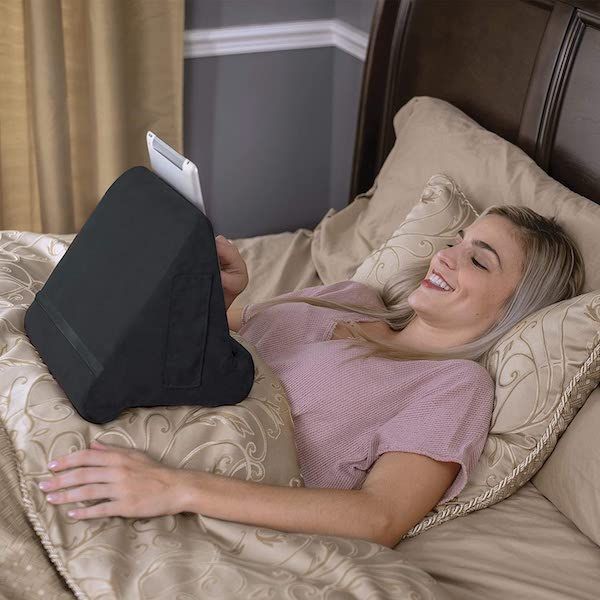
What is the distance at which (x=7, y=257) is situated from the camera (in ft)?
5.77

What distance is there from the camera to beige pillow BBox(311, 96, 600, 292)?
166cm

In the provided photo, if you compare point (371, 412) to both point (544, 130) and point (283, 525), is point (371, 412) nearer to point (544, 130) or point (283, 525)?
point (283, 525)

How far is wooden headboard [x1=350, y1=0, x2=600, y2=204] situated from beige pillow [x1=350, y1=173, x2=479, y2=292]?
224mm

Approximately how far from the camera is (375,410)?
1.44 meters

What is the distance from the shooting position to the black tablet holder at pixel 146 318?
124 centimetres

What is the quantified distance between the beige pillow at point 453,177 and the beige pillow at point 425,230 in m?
0.06

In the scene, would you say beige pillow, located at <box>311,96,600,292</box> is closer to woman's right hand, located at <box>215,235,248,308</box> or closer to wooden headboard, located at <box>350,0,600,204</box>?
wooden headboard, located at <box>350,0,600,204</box>

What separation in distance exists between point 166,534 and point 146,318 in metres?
0.29

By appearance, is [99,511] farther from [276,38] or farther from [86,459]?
[276,38]

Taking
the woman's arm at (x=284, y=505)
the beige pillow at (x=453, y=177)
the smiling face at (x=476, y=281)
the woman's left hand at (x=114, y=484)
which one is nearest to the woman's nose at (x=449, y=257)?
the smiling face at (x=476, y=281)

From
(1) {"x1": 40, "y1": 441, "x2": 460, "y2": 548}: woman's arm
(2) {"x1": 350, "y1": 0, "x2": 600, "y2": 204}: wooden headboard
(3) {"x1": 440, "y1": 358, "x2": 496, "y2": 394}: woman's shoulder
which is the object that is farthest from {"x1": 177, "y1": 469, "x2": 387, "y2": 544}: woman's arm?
(2) {"x1": 350, "y1": 0, "x2": 600, "y2": 204}: wooden headboard

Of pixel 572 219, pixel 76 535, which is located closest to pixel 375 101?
pixel 572 219

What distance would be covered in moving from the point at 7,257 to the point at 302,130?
4.75ft

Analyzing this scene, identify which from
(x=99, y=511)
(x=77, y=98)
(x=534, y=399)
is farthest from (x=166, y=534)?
(x=77, y=98)
